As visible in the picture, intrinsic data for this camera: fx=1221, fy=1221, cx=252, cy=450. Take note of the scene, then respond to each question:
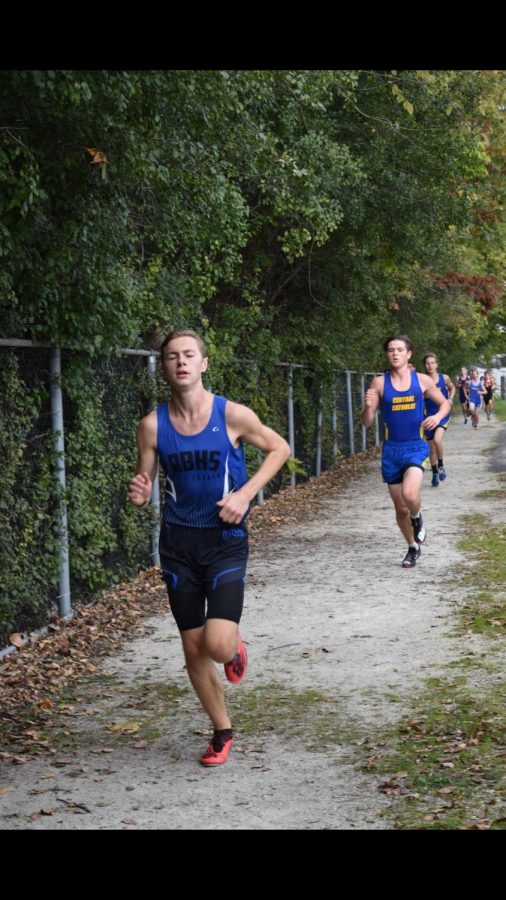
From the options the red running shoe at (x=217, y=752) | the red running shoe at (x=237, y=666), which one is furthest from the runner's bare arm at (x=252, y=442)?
the red running shoe at (x=217, y=752)

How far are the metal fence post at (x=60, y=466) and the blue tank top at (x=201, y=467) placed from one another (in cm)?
344

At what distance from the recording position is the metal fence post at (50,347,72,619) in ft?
30.9

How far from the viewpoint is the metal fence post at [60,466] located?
30.9 ft

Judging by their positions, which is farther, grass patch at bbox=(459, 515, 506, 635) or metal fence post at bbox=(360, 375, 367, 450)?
metal fence post at bbox=(360, 375, 367, 450)

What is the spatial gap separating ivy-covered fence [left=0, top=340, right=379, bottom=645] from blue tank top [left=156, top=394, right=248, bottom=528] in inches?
99.3

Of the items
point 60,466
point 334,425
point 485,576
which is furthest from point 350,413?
point 60,466

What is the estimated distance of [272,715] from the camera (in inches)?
274

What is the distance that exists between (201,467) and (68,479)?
13.0ft

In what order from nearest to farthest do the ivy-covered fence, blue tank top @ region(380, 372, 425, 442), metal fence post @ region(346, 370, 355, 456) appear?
the ivy-covered fence < blue tank top @ region(380, 372, 425, 442) < metal fence post @ region(346, 370, 355, 456)

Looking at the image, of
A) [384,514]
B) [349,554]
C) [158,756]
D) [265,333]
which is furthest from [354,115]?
[158,756]

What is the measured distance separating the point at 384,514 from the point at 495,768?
11092 mm

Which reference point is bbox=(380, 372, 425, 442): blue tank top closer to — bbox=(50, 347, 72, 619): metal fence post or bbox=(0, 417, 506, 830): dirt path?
bbox=(0, 417, 506, 830): dirt path

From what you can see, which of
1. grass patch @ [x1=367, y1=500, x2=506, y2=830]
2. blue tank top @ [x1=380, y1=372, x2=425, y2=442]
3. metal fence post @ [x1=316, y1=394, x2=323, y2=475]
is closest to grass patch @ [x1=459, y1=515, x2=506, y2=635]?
grass patch @ [x1=367, y1=500, x2=506, y2=830]

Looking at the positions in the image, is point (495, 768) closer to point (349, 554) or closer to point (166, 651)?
point (166, 651)
